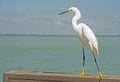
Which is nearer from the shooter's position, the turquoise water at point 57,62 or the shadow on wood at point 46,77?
the shadow on wood at point 46,77

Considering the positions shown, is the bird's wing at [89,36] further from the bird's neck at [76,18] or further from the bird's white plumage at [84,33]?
the bird's neck at [76,18]

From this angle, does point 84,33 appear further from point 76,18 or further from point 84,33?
point 76,18

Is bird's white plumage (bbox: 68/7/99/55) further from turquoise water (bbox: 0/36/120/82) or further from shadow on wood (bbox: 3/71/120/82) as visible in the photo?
turquoise water (bbox: 0/36/120/82)

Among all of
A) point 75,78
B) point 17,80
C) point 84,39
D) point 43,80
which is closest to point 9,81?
point 17,80

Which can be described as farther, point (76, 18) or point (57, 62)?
point (57, 62)

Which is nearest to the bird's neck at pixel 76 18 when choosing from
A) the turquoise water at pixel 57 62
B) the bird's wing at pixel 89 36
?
the bird's wing at pixel 89 36

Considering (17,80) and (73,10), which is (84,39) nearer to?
(73,10)

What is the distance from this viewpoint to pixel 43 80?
20.6 feet

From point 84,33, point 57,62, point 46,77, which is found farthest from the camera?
point 57,62

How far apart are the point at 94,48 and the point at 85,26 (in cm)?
43

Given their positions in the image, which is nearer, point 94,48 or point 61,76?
point 61,76

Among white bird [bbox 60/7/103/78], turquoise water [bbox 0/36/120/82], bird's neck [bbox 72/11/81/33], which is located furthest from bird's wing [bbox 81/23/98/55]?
turquoise water [bbox 0/36/120/82]

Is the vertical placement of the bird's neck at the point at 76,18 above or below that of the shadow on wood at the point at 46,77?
above

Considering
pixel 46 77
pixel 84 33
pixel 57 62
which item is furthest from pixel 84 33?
pixel 57 62
